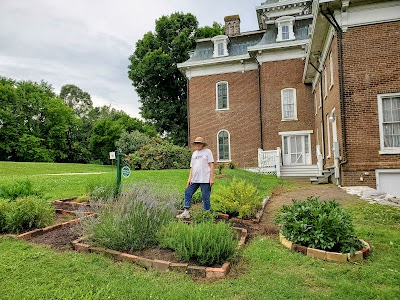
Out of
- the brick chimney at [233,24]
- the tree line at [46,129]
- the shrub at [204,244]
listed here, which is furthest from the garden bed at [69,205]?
the tree line at [46,129]

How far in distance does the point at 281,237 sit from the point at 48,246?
3394 millimetres

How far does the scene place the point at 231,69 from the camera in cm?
2253

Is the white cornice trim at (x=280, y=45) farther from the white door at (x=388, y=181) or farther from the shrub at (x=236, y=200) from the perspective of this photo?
the shrub at (x=236, y=200)

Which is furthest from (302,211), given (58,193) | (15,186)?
(58,193)

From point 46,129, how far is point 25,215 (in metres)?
42.2

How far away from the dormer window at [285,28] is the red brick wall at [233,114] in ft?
9.37

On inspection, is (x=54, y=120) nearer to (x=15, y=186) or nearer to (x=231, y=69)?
(x=231, y=69)

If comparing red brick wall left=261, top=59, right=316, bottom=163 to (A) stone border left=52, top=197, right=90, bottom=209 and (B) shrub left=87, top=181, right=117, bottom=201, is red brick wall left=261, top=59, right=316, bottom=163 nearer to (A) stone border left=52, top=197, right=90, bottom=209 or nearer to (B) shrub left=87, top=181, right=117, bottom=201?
(B) shrub left=87, top=181, right=117, bottom=201

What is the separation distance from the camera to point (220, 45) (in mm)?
23156

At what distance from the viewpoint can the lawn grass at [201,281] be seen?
291cm

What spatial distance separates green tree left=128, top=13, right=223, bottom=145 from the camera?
100ft

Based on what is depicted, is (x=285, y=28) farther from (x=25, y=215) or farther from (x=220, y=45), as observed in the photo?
(x=25, y=215)

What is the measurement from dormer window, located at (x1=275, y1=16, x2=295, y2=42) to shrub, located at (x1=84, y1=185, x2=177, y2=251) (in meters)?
18.6

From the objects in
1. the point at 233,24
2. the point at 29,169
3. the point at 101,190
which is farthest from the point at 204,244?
the point at 233,24
